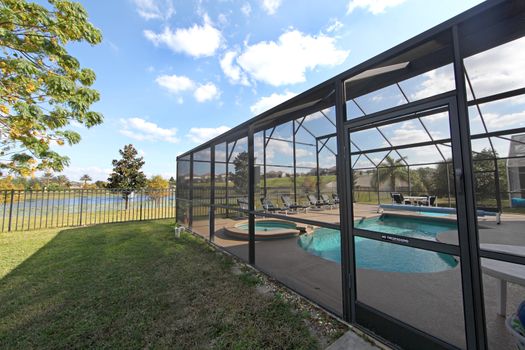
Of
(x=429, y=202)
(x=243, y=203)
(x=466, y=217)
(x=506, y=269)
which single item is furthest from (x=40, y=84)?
(x=429, y=202)

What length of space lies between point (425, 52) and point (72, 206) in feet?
37.7

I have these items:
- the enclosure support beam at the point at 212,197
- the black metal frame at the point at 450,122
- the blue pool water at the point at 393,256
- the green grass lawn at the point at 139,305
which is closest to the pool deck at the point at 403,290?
the blue pool water at the point at 393,256

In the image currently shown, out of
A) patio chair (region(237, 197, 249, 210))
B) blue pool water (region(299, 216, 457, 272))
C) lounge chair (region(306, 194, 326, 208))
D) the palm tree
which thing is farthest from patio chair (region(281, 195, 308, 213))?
the palm tree

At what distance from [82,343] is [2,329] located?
3.29 ft

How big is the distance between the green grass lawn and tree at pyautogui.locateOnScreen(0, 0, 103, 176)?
240 cm

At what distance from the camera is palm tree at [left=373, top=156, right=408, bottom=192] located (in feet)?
24.9

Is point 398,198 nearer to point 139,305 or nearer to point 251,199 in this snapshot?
point 251,199

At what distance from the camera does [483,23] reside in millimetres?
1521

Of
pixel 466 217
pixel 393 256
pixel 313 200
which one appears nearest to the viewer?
pixel 466 217

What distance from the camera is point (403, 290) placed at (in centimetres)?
262

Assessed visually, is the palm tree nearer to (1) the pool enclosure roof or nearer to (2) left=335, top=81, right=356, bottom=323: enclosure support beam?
(1) the pool enclosure roof

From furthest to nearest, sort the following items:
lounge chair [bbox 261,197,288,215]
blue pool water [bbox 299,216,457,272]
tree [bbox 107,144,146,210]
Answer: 1. tree [bbox 107,144,146,210]
2. lounge chair [bbox 261,197,288,215]
3. blue pool water [bbox 299,216,457,272]

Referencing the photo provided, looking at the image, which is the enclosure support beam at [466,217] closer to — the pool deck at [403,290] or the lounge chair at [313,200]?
the pool deck at [403,290]

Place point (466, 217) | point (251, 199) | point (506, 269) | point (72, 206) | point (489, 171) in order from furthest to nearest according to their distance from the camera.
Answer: point (72, 206)
point (489, 171)
point (251, 199)
point (506, 269)
point (466, 217)
